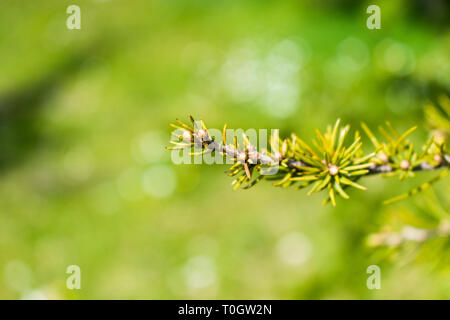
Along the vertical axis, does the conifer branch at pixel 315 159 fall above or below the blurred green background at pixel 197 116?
below

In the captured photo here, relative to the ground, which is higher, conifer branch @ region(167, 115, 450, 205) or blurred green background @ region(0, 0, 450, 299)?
blurred green background @ region(0, 0, 450, 299)

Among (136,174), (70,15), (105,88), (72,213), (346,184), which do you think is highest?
(70,15)

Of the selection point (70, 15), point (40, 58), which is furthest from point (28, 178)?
point (70, 15)

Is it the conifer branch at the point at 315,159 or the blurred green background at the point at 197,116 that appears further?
the blurred green background at the point at 197,116

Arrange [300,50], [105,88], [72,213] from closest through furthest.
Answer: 1. [72,213]
2. [300,50]
3. [105,88]

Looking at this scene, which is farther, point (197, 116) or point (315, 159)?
point (197, 116)

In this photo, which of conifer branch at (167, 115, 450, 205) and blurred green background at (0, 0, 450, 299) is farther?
blurred green background at (0, 0, 450, 299)

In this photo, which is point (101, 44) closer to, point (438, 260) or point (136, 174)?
point (136, 174)

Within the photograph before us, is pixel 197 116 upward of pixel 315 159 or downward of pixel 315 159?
upward
